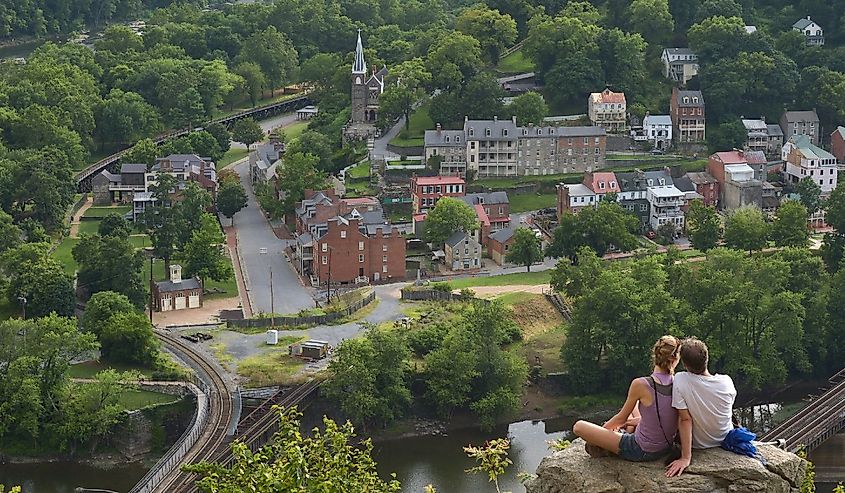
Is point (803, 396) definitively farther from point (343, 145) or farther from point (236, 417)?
point (343, 145)

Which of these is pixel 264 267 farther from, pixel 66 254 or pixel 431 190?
pixel 431 190

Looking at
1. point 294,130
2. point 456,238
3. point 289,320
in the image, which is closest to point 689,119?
point 456,238

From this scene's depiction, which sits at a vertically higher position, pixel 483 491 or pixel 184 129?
pixel 184 129

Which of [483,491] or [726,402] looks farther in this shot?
[483,491]

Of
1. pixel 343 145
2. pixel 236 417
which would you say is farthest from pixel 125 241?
pixel 343 145

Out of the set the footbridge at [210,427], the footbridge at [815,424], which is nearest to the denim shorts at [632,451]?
the footbridge at [210,427]

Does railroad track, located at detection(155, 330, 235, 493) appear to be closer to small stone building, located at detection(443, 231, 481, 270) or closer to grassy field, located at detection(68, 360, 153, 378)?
grassy field, located at detection(68, 360, 153, 378)

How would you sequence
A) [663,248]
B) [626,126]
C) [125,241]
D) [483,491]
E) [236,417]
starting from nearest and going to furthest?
[483,491]
[236,417]
[125,241]
[663,248]
[626,126]
